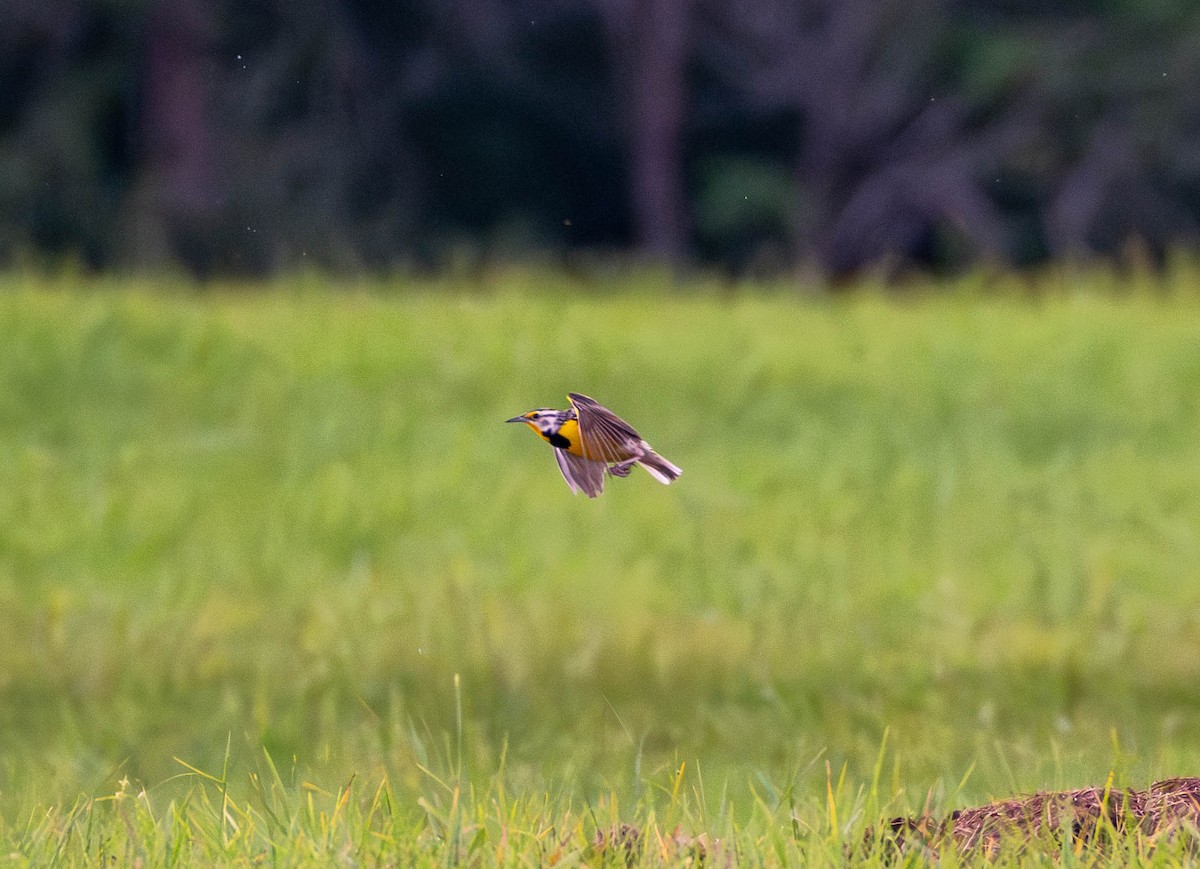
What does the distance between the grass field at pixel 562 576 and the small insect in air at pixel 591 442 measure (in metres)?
0.79

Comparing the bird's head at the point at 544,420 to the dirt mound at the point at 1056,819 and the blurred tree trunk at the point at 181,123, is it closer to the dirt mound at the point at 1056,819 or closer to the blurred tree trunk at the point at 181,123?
the dirt mound at the point at 1056,819

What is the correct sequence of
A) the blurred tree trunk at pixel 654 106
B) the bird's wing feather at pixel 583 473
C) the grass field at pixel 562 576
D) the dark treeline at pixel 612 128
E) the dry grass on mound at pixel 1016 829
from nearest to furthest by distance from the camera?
the bird's wing feather at pixel 583 473 → the dry grass on mound at pixel 1016 829 → the grass field at pixel 562 576 → the dark treeline at pixel 612 128 → the blurred tree trunk at pixel 654 106

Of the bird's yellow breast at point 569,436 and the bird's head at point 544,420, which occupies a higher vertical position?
the bird's head at point 544,420

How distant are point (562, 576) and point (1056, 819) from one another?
3.28 metres

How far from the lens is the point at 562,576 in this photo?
611 centimetres

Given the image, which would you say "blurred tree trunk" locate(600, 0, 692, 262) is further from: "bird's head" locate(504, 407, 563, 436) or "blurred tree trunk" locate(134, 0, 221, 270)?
"bird's head" locate(504, 407, 563, 436)

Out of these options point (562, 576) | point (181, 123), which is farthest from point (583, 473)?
point (181, 123)

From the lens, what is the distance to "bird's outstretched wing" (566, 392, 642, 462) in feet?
7.30

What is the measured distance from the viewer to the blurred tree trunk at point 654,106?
24328 mm

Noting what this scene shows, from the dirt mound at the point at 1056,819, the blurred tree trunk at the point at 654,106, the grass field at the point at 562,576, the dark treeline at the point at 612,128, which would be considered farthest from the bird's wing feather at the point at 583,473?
the blurred tree trunk at the point at 654,106

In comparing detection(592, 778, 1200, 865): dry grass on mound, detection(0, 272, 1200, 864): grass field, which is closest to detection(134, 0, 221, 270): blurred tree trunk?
detection(0, 272, 1200, 864): grass field

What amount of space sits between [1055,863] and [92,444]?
588 centimetres

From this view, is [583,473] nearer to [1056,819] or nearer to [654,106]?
[1056,819]

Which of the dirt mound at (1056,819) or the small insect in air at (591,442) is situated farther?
the dirt mound at (1056,819)
